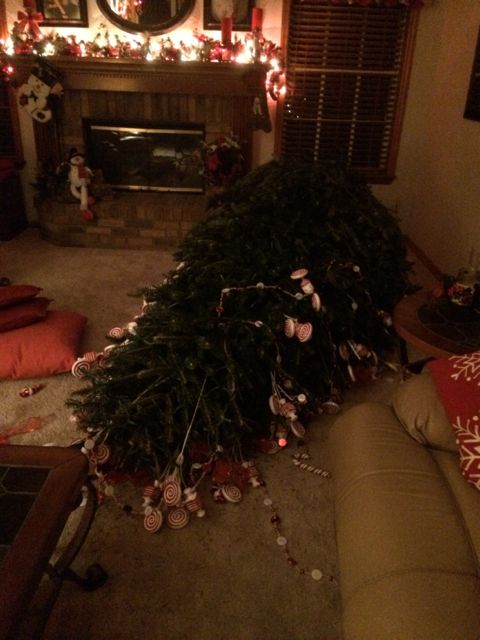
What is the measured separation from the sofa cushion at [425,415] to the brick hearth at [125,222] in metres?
2.90

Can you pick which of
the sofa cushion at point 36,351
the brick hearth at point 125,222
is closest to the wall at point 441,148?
the brick hearth at point 125,222

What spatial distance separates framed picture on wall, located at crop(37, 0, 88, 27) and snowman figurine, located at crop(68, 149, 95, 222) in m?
1.01

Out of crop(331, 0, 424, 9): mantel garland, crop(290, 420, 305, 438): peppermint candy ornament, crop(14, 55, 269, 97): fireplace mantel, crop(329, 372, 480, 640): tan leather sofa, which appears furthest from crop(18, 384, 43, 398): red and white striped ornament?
crop(331, 0, 424, 9): mantel garland

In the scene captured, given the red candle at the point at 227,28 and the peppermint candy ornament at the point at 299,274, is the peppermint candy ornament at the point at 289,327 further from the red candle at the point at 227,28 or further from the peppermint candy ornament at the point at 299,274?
the red candle at the point at 227,28

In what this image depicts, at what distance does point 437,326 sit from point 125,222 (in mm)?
2910

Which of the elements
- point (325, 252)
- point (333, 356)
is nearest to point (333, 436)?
point (333, 356)

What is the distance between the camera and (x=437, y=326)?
191 centimetres

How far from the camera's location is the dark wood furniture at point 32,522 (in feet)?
3.00

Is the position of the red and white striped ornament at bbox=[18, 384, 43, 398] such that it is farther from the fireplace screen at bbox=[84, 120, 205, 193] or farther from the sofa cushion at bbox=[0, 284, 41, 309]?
the fireplace screen at bbox=[84, 120, 205, 193]

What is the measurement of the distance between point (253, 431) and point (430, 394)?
0.72m

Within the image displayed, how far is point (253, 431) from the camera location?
187 cm

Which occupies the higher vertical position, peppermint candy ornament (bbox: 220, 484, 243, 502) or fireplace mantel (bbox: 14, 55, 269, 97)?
fireplace mantel (bbox: 14, 55, 269, 97)

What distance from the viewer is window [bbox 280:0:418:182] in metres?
3.77

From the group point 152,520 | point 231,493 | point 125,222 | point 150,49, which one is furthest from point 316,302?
point 150,49
